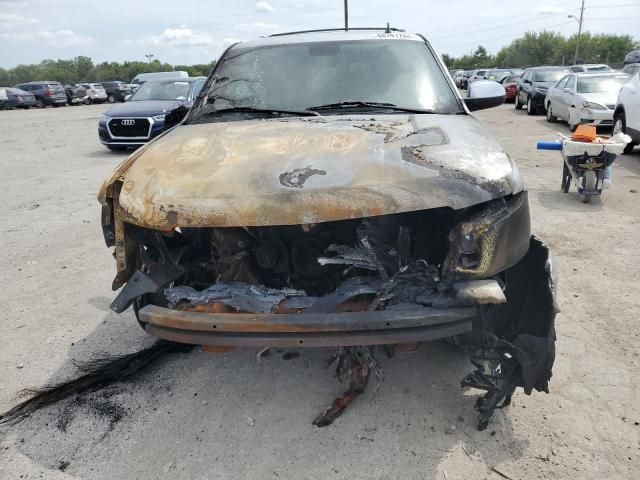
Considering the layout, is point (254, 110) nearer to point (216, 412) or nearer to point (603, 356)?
point (216, 412)

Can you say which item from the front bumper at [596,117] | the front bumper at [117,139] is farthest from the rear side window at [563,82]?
the front bumper at [117,139]

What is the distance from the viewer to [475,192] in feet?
7.32

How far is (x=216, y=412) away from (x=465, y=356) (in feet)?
4.90

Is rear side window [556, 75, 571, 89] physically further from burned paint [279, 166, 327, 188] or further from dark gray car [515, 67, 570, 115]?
burned paint [279, 166, 327, 188]

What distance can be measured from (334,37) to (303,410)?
8.97 ft

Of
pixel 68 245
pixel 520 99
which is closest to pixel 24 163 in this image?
pixel 68 245

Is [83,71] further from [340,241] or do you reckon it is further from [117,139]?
[340,241]

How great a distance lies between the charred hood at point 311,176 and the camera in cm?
220

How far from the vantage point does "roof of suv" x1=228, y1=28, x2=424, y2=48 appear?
3917 millimetres

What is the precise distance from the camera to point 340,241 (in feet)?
8.96

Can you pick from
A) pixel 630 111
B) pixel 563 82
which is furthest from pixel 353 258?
pixel 563 82

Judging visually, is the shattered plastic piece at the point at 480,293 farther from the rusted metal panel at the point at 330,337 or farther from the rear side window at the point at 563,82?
the rear side window at the point at 563,82

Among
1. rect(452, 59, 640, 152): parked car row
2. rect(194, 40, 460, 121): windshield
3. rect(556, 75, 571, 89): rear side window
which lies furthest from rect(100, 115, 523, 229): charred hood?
rect(556, 75, 571, 89): rear side window

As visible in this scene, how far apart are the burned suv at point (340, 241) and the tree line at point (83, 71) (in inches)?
2907
